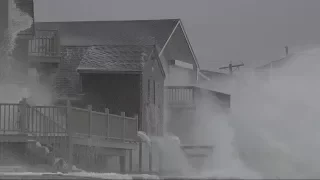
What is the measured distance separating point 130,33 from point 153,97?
454 inches

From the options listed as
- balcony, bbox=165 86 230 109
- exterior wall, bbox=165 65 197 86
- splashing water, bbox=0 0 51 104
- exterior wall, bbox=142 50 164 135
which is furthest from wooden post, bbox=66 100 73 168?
exterior wall, bbox=165 65 197 86

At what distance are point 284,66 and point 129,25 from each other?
34190 millimetres

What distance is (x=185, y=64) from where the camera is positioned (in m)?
62.4

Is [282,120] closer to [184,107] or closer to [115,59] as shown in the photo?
[184,107]

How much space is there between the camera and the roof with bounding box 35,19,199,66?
185 ft

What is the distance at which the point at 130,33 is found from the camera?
58031 millimetres

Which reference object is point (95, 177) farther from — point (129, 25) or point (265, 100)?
point (265, 100)

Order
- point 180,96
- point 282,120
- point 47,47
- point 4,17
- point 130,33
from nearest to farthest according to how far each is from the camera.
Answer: point 4,17
point 47,47
point 180,96
point 130,33
point 282,120

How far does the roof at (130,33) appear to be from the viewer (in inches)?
2226

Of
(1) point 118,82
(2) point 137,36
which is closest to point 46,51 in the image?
(1) point 118,82

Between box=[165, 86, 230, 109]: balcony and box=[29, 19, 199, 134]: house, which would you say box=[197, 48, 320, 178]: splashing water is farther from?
box=[29, 19, 199, 134]: house

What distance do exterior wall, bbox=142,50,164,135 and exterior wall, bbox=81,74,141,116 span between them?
1.87ft

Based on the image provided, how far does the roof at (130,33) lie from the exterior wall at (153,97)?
21.9 feet

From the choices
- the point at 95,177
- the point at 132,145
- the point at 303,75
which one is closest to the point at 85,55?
the point at 132,145
